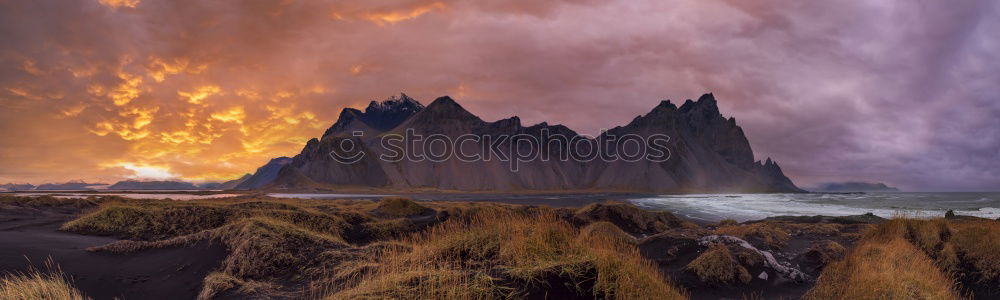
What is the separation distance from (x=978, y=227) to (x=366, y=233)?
26.1 meters

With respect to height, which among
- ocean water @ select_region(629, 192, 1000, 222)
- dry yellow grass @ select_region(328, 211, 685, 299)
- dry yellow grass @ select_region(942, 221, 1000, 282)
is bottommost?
ocean water @ select_region(629, 192, 1000, 222)

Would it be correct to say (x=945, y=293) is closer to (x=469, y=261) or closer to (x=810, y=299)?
(x=810, y=299)

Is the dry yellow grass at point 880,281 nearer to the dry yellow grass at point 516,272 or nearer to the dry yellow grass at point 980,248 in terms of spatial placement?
the dry yellow grass at point 980,248

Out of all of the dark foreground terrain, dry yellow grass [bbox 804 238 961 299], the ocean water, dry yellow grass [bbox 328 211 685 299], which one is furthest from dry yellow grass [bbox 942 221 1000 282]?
dry yellow grass [bbox 328 211 685 299]

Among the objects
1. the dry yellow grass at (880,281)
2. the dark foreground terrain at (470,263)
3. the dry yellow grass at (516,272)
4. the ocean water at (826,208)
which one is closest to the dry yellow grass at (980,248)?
the dark foreground terrain at (470,263)

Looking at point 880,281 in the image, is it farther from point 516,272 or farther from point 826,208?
point 826,208

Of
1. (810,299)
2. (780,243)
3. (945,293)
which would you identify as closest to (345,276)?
(810,299)

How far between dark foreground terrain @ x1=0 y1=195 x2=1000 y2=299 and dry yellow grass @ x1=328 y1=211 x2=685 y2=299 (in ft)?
0.09

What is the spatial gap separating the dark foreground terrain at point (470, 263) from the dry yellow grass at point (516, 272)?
0.03 meters

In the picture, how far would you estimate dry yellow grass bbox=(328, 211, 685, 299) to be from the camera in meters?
6.91

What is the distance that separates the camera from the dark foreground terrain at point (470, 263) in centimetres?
746

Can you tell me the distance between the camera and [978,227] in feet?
52.9

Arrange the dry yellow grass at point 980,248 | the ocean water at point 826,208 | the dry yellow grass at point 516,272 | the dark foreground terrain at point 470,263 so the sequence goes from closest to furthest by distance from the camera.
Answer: the dry yellow grass at point 516,272 < the dark foreground terrain at point 470,263 < the dry yellow grass at point 980,248 < the ocean water at point 826,208

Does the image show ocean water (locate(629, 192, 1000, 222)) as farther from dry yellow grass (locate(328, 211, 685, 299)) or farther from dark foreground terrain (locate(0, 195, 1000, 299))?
dry yellow grass (locate(328, 211, 685, 299))
